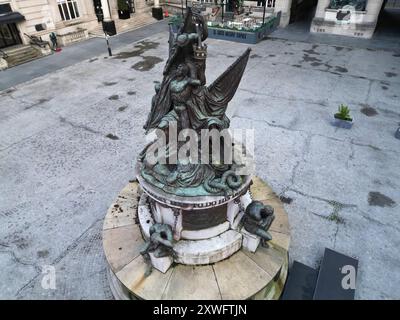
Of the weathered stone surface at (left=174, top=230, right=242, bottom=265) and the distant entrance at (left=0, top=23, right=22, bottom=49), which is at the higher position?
the distant entrance at (left=0, top=23, right=22, bottom=49)

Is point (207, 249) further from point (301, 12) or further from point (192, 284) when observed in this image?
point (301, 12)

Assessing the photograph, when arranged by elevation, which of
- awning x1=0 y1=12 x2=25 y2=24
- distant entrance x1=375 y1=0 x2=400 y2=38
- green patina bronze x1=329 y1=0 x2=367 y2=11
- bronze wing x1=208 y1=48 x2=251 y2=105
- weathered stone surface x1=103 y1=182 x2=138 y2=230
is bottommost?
weathered stone surface x1=103 y1=182 x2=138 y2=230

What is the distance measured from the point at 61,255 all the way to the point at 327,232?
7216 mm

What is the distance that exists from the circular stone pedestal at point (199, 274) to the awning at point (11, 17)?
1868 cm

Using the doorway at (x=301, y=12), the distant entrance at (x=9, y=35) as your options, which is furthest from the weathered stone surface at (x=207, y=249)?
the doorway at (x=301, y=12)

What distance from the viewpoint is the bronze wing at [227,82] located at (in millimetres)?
5910

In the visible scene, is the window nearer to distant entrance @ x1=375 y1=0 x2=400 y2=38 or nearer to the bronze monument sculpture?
the bronze monument sculpture

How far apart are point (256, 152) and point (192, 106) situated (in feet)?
18.4

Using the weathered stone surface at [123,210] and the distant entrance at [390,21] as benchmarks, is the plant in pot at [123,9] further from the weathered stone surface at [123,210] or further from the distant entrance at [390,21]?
the weathered stone surface at [123,210]

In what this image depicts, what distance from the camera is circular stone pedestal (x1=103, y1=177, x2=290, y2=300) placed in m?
6.22

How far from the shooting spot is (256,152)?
1120 cm

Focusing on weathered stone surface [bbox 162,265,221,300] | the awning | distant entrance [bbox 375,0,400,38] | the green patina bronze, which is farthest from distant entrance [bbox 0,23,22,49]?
distant entrance [bbox 375,0,400,38]

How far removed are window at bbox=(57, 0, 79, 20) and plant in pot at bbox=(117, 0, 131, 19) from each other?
13.3 ft

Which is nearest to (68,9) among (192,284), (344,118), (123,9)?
(123,9)
